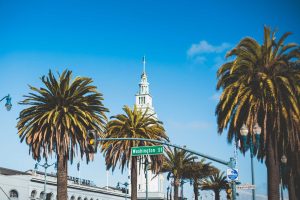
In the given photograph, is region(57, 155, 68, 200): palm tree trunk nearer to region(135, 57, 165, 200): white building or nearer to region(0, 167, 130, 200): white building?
region(0, 167, 130, 200): white building

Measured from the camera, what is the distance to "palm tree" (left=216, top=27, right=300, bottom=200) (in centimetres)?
3312

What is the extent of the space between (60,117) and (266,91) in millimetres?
19151

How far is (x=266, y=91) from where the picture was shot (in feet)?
110

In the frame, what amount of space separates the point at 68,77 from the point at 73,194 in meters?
54.5

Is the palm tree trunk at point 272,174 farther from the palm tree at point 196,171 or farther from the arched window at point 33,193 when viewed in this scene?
the arched window at point 33,193

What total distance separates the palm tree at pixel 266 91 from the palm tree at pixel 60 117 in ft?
44.7

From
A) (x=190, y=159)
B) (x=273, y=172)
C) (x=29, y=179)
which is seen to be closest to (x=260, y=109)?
(x=273, y=172)

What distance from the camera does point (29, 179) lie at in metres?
76.7

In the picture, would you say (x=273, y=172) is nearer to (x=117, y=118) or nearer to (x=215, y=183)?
(x=117, y=118)

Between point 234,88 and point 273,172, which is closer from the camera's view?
point 273,172

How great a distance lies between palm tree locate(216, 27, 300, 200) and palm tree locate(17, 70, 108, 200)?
1361 cm

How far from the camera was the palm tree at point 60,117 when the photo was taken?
4050cm

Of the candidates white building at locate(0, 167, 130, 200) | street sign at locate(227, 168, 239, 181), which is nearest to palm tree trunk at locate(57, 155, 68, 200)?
street sign at locate(227, 168, 239, 181)

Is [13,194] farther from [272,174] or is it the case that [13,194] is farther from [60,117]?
[272,174]
